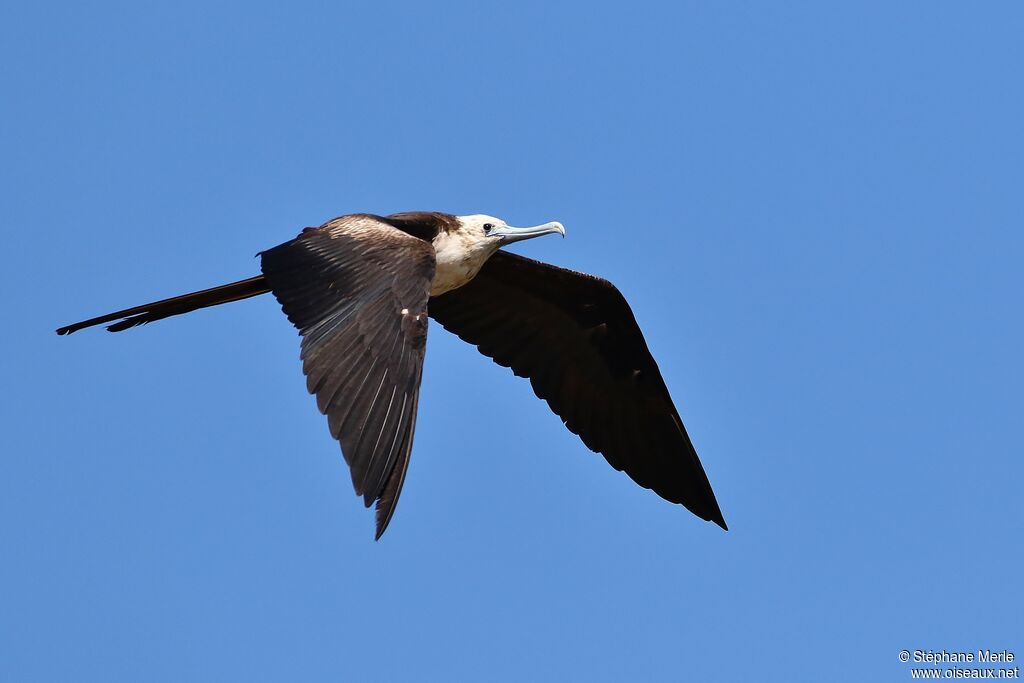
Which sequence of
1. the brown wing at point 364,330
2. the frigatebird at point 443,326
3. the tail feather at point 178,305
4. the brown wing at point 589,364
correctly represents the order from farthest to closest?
the brown wing at point 589,364
the tail feather at point 178,305
the frigatebird at point 443,326
the brown wing at point 364,330

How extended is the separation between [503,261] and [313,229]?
185cm

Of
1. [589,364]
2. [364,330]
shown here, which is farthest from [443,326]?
[364,330]

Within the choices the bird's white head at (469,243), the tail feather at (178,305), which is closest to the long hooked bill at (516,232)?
the bird's white head at (469,243)

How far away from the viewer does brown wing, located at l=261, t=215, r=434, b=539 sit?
712cm

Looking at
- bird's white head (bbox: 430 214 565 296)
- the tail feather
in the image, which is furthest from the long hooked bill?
the tail feather

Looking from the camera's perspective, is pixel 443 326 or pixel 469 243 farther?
pixel 443 326

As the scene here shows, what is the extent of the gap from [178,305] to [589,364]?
3.04m

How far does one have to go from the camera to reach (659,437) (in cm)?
1076

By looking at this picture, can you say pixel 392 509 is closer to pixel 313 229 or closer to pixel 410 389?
pixel 410 389

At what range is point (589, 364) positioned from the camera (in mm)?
10828

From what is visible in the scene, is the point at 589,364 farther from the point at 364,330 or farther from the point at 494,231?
the point at 364,330

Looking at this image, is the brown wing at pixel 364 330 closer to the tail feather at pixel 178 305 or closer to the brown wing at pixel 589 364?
the tail feather at pixel 178 305

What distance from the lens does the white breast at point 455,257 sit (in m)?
9.68

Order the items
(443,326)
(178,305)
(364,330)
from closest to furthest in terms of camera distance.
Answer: (364,330) → (178,305) → (443,326)
